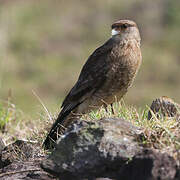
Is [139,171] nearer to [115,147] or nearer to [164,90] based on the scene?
[115,147]

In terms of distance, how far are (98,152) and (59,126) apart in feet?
5.95

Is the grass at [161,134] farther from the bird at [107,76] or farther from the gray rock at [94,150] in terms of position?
the bird at [107,76]

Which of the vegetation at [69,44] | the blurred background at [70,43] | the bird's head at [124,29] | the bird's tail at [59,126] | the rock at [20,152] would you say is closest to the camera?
the rock at [20,152]

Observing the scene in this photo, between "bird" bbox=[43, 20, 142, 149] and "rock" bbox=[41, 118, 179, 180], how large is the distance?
1.56m

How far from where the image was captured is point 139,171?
Answer: 12.2ft

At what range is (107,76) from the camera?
5902mm

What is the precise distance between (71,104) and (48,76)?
13990 millimetres

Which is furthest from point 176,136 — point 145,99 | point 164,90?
point 164,90

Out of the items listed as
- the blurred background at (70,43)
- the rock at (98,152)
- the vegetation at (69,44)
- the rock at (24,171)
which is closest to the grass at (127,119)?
the rock at (98,152)

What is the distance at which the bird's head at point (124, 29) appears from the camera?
6.12 metres

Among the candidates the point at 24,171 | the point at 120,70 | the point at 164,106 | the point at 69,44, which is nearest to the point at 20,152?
the point at 24,171

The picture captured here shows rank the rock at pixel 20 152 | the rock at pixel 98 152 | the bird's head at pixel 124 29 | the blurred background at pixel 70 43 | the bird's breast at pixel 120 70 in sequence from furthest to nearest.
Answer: the blurred background at pixel 70 43 → the bird's head at pixel 124 29 → the bird's breast at pixel 120 70 → the rock at pixel 20 152 → the rock at pixel 98 152

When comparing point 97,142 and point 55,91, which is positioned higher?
point 97,142

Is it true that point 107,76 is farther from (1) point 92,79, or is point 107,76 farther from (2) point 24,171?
(2) point 24,171
